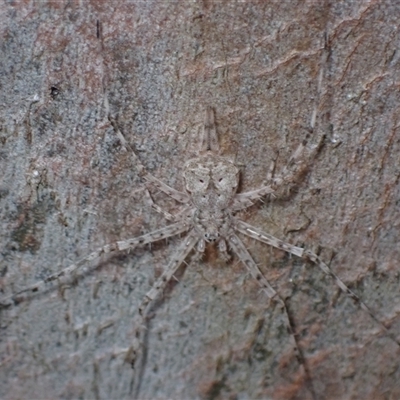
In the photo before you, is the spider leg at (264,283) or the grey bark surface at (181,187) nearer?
the grey bark surface at (181,187)

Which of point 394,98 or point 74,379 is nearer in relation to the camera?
point 394,98

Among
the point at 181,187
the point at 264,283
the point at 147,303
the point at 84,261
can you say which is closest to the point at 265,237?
the point at 264,283

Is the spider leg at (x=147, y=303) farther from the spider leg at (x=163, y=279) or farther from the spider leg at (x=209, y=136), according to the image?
the spider leg at (x=209, y=136)

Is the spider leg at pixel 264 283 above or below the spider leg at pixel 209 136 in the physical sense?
below

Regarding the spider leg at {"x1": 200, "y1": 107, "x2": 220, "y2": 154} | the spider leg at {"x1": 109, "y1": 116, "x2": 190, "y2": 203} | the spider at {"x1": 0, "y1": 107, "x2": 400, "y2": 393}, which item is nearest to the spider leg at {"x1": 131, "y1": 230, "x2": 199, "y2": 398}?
the spider at {"x1": 0, "y1": 107, "x2": 400, "y2": 393}

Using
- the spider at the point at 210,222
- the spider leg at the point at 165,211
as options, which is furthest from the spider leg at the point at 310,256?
the spider leg at the point at 165,211

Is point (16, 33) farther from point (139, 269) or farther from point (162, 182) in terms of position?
point (139, 269)

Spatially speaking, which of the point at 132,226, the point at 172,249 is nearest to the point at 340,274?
the point at 172,249
